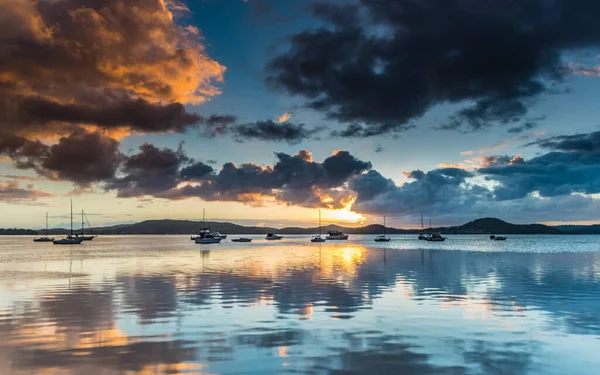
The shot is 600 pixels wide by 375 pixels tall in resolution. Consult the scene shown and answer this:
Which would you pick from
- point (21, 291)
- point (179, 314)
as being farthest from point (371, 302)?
point (21, 291)

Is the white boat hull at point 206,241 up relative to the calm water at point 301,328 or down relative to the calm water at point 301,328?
down

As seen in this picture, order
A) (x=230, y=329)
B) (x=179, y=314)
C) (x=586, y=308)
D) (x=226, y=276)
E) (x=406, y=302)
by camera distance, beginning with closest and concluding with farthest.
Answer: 1. (x=230, y=329)
2. (x=179, y=314)
3. (x=586, y=308)
4. (x=406, y=302)
5. (x=226, y=276)

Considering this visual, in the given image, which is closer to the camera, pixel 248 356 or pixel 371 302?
pixel 248 356

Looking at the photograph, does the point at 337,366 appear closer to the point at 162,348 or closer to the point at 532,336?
the point at 162,348

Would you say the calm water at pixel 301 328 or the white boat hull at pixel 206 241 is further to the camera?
the white boat hull at pixel 206 241

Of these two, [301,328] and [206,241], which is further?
[206,241]

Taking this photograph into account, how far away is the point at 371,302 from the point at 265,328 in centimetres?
987

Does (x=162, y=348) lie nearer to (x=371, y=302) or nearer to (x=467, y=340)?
(x=467, y=340)

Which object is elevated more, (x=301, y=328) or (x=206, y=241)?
(x=301, y=328)

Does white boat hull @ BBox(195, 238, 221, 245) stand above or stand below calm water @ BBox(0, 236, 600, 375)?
below

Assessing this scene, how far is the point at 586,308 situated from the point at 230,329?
2109cm

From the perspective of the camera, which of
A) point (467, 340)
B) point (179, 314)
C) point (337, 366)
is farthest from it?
point (179, 314)

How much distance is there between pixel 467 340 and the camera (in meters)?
18.9

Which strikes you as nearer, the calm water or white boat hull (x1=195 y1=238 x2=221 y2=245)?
the calm water
